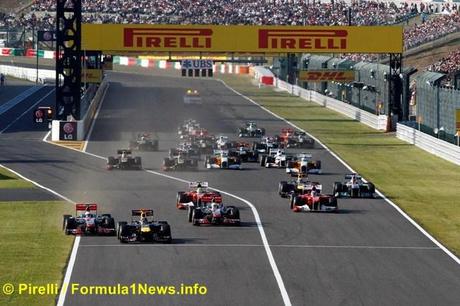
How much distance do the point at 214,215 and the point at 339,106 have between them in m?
62.3

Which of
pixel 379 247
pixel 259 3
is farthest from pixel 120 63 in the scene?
pixel 379 247

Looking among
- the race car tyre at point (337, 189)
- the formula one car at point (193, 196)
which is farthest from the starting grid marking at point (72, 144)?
the formula one car at point (193, 196)

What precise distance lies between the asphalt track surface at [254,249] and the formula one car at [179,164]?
0.69 metres

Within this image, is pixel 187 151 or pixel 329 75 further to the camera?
pixel 329 75

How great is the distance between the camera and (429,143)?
7094cm

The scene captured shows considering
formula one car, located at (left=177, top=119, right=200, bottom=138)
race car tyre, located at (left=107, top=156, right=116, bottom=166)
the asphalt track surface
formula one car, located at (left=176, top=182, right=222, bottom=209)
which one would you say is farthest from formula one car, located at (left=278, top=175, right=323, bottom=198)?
formula one car, located at (left=177, top=119, right=200, bottom=138)

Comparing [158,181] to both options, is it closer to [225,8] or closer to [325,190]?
[325,190]

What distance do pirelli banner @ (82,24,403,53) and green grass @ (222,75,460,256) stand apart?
17.6 feet

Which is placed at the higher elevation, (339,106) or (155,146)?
(339,106)

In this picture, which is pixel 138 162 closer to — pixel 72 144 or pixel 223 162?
pixel 223 162

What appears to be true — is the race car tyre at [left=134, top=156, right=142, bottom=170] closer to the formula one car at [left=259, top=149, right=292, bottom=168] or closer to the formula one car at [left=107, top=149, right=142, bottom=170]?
the formula one car at [left=107, top=149, right=142, bottom=170]

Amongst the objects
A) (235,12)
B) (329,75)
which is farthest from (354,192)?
(235,12)

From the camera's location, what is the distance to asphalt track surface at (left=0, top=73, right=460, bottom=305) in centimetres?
3192

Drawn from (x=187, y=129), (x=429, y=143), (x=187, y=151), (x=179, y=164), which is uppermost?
(x=187, y=129)
